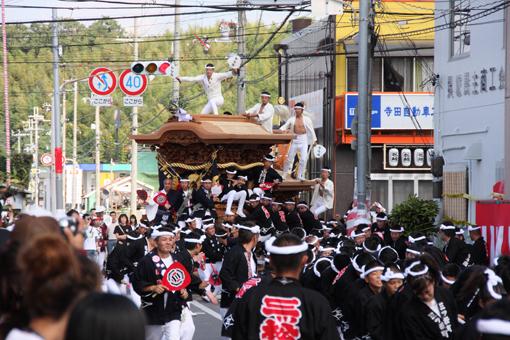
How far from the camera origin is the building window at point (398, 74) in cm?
4122

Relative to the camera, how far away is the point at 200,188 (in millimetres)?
24078

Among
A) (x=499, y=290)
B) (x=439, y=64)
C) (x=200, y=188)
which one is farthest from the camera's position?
(x=439, y=64)

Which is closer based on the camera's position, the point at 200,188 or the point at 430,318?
the point at 430,318

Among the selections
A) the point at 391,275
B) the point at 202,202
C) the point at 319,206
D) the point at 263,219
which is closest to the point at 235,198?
the point at 202,202

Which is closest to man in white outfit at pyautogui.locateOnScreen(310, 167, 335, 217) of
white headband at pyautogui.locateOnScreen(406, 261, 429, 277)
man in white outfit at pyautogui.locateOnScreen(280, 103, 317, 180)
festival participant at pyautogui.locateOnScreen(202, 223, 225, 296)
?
man in white outfit at pyautogui.locateOnScreen(280, 103, 317, 180)

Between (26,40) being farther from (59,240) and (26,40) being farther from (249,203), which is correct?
(59,240)

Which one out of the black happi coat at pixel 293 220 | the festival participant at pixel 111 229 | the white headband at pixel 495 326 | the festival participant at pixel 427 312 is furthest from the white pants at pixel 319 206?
the white headband at pixel 495 326

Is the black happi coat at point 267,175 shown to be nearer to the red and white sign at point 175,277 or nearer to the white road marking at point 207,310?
the white road marking at point 207,310

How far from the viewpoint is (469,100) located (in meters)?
26.4

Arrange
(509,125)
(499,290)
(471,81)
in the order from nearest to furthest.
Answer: (499,290) → (509,125) → (471,81)

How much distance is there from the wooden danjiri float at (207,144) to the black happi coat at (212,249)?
3.67 metres

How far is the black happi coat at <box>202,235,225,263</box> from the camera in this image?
20.7 m

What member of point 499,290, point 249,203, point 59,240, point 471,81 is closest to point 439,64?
point 471,81

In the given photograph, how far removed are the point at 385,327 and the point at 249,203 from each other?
14897 millimetres
